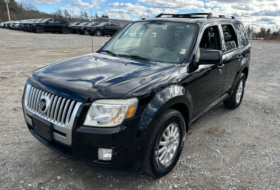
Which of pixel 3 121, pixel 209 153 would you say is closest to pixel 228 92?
pixel 209 153

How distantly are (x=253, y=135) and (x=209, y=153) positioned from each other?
3.68ft

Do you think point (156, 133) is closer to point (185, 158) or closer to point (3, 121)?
point (185, 158)

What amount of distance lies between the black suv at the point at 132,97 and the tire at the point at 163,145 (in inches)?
0.4

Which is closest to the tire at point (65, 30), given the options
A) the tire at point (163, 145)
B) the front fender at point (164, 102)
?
the front fender at point (164, 102)

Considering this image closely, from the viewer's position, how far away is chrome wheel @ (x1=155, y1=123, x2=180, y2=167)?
2.58 m

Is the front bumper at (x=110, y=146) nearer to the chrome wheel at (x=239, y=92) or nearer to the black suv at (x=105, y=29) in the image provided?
the chrome wheel at (x=239, y=92)

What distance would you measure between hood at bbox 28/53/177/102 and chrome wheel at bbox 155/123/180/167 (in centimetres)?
66

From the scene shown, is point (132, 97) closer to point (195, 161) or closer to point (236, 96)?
point (195, 161)

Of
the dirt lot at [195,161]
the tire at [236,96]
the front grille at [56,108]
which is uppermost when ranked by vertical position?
the front grille at [56,108]

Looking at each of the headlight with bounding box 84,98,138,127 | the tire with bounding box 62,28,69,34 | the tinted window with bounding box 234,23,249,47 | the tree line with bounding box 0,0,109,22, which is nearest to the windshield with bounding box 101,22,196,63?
the headlight with bounding box 84,98,138,127

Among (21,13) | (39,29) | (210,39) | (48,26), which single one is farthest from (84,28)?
(21,13)

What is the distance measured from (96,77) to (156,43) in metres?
1.30

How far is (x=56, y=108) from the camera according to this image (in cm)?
224

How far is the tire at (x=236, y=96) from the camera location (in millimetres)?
4759
